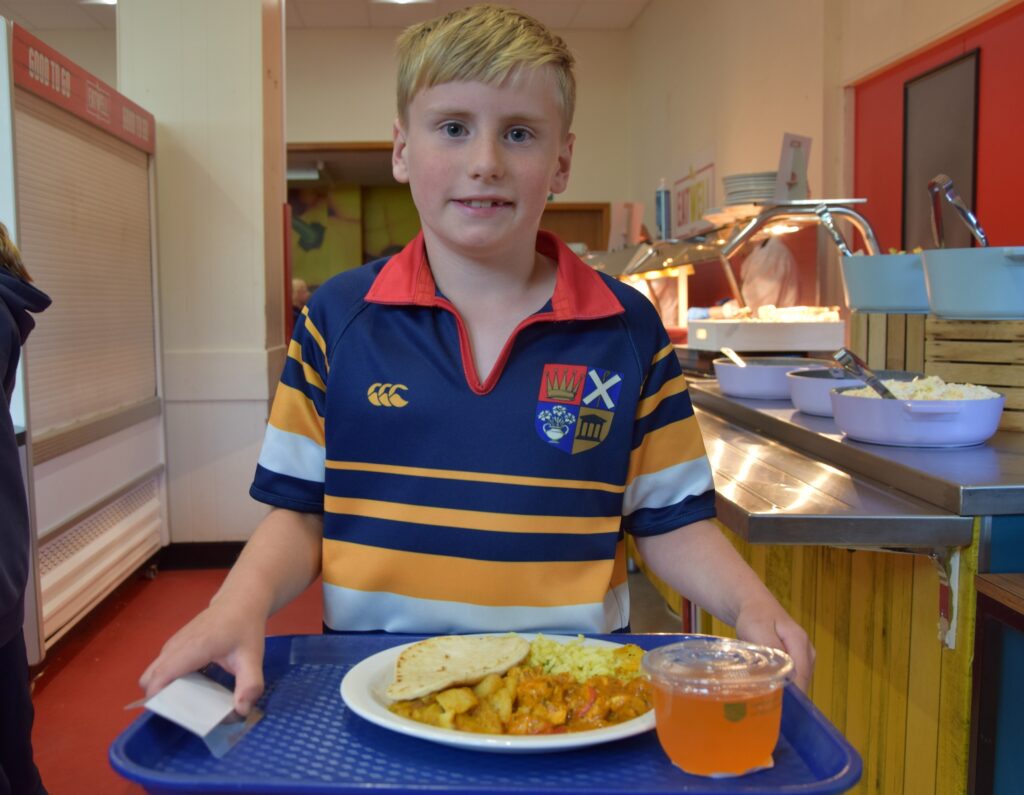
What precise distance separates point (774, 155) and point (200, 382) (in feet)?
10.5

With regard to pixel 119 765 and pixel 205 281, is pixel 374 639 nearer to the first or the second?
pixel 119 765

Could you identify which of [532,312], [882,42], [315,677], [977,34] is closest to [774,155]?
[882,42]

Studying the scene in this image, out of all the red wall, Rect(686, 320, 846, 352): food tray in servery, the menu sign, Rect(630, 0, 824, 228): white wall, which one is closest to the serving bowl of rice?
Rect(686, 320, 846, 352): food tray in servery

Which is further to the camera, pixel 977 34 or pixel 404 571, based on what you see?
pixel 977 34

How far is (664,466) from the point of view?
3.82 feet

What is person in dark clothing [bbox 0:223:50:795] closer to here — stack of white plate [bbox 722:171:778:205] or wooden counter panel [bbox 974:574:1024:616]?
wooden counter panel [bbox 974:574:1024:616]

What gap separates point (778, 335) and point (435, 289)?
2.22 metres

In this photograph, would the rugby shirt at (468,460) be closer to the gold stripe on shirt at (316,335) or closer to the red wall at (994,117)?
the gold stripe on shirt at (316,335)

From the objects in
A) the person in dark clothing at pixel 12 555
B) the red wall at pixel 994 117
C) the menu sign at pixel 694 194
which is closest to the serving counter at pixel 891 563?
the person in dark clothing at pixel 12 555

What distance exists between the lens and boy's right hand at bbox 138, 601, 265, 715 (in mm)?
793

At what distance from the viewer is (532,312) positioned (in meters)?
1.16

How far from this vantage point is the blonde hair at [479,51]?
3.37ft

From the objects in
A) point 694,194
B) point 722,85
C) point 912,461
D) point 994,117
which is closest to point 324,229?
point 694,194

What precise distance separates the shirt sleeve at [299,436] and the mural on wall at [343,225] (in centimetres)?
1064
